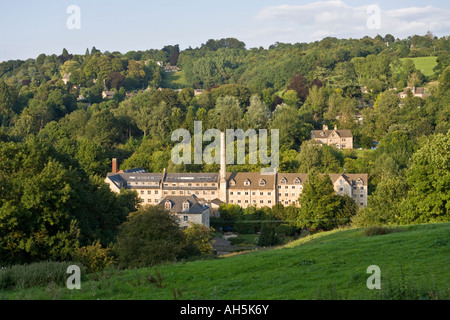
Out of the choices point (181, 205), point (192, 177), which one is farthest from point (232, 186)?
point (181, 205)

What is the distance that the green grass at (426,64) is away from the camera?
393ft

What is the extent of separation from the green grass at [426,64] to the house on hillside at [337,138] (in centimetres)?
4193

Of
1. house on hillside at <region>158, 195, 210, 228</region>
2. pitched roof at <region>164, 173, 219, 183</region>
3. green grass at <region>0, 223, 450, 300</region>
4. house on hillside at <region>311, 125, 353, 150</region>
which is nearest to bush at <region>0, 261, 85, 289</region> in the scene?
green grass at <region>0, 223, 450, 300</region>

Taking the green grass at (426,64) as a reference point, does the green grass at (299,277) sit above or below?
below

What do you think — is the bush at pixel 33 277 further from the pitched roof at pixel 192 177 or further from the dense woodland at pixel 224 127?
the pitched roof at pixel 192 177

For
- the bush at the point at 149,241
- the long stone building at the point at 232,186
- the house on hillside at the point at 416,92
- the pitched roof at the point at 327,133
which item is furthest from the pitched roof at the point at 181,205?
the house on hillside at the point at 416,92

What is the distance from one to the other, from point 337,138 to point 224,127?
18.1m

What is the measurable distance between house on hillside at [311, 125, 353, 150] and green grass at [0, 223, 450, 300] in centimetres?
7039

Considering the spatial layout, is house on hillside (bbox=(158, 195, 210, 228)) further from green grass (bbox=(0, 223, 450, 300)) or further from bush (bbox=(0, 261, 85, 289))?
bush (bbox=(0, 261, 85, 289))

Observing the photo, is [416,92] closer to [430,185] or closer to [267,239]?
[267,239]

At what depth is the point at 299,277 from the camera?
42.4 ft
